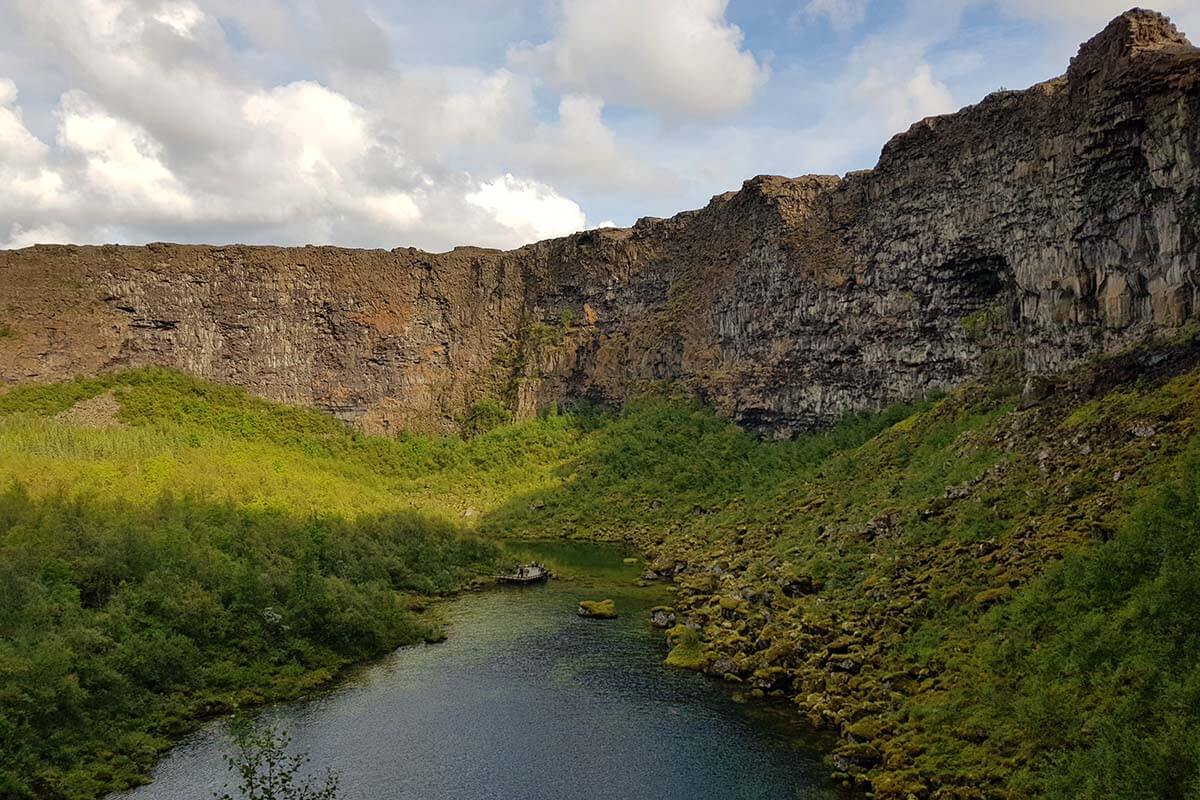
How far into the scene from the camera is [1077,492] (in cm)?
2830

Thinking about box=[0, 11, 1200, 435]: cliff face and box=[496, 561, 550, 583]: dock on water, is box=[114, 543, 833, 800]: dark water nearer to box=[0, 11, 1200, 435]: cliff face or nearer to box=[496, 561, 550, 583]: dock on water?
box=[496, 561, 550, 583]: dock on water

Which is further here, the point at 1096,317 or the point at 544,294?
the point at 544,294

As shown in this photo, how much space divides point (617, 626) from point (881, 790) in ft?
60.3

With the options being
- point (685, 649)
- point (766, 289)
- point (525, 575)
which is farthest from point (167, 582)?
point (766, 289)

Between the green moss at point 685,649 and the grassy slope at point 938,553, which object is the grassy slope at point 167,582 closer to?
the grassy slope at point 938,553

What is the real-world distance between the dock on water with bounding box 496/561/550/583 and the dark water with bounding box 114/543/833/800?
428 inches

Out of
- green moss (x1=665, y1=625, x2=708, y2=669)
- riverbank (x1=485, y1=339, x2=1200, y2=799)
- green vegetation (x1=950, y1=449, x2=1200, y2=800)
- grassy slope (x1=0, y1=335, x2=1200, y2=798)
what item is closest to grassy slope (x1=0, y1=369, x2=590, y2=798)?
grassy slope (x1=0, y1=335, x2=1200, y2=798)

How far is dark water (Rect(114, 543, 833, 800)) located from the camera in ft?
78.9

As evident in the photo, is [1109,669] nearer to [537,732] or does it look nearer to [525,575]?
[537,732]

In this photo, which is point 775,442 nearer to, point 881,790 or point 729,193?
point 729,193

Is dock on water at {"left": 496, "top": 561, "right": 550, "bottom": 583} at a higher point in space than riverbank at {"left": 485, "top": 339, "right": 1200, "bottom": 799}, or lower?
lower

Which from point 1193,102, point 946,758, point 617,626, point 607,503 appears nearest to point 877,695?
point 946,758

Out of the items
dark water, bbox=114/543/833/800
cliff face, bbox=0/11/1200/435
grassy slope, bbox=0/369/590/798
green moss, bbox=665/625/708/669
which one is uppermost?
cliff face, bbox=0/11/1200/435

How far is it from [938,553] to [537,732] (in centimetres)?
1575
